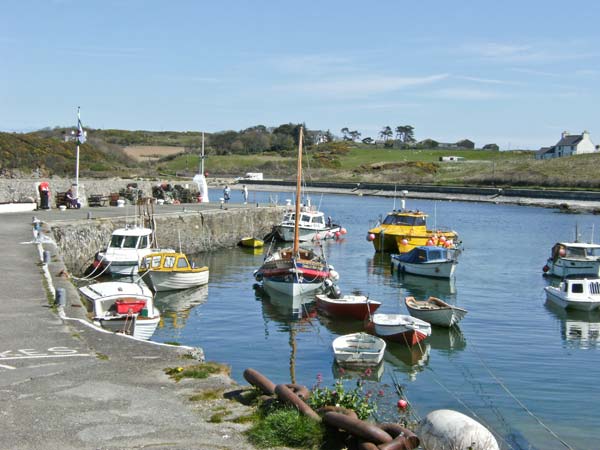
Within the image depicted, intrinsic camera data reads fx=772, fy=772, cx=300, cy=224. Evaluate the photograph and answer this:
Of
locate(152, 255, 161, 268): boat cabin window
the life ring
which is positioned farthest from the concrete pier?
locate(152, 255, 161, 268): boat cabin window

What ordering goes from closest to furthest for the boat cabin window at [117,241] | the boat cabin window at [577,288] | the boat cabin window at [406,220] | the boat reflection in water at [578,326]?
the boat reflection in water at [578,326] < the boat cabin window at [577,288] < the boat cabin window at [117,241] < the boat cabin window at [406,220]

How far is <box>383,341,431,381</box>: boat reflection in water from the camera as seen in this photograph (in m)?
21.3

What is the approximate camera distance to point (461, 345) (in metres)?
24.4

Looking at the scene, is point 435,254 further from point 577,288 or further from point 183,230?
point 183,230

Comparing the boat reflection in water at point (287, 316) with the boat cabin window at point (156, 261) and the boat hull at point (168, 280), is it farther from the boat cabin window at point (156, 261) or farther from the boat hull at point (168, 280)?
the boat cabin window at point (156, 261)

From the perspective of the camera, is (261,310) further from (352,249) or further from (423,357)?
(352,249)

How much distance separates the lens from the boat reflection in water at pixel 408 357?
21344 mm

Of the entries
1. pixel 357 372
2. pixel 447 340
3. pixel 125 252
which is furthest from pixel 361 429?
pixel 125 252

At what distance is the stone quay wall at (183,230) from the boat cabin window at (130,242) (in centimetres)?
249

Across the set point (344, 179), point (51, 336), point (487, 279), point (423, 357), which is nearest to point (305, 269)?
point (423, 357)

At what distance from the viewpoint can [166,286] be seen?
32156mm

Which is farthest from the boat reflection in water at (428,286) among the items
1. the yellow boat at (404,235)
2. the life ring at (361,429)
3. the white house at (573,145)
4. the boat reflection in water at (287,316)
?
the white house at (573,145)

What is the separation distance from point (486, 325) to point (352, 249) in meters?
25.6

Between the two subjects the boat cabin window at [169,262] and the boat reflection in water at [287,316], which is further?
the boat cabin window at [169,262]
